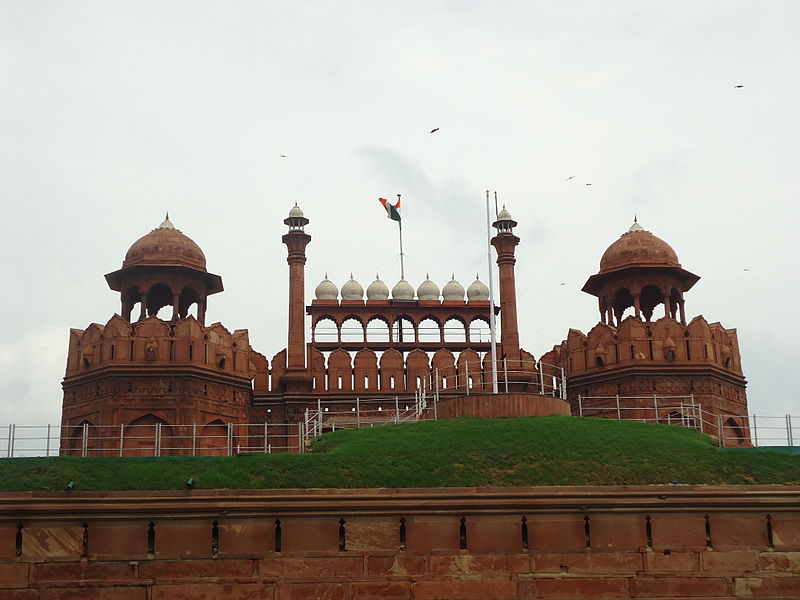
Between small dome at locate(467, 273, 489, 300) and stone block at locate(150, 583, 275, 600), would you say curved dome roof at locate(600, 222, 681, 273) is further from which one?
stone block at locate(150, 583, 275, 600)

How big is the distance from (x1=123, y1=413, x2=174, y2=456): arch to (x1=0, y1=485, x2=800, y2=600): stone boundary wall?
9465 mm

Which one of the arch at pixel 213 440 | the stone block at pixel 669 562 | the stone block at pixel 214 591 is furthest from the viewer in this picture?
the arch at pixel 213 440

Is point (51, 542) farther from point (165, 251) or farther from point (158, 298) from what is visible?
point (158, 298)

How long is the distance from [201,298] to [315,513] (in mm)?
16476

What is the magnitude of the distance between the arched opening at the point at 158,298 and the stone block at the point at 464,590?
1893 cm

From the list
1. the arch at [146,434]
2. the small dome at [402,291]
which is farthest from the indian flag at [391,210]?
the arch at [146,434]

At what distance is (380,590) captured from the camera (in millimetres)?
21719

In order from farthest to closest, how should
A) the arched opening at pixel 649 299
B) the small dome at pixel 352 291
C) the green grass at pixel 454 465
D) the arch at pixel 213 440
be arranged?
the small dome at pixel 352 291, the arched opening at pixel 649 299, the arch at pixel 213 440, the green grass at pixel 454 465

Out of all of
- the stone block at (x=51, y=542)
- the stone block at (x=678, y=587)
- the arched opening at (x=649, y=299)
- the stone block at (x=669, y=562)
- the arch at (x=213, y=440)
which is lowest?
the stone block at (x=678, y=587)

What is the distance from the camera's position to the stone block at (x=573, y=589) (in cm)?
2194

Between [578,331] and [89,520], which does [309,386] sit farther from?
[89,520]

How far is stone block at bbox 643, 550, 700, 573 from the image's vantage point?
2231 centimetres

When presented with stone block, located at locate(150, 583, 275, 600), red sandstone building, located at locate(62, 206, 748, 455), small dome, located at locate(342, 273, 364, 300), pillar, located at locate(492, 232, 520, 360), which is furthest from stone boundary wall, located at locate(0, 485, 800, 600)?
small dome, located at locate(342, 273, 364, 300)

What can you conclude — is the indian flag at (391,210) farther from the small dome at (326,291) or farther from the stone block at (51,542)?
the stone block at (51,542)
